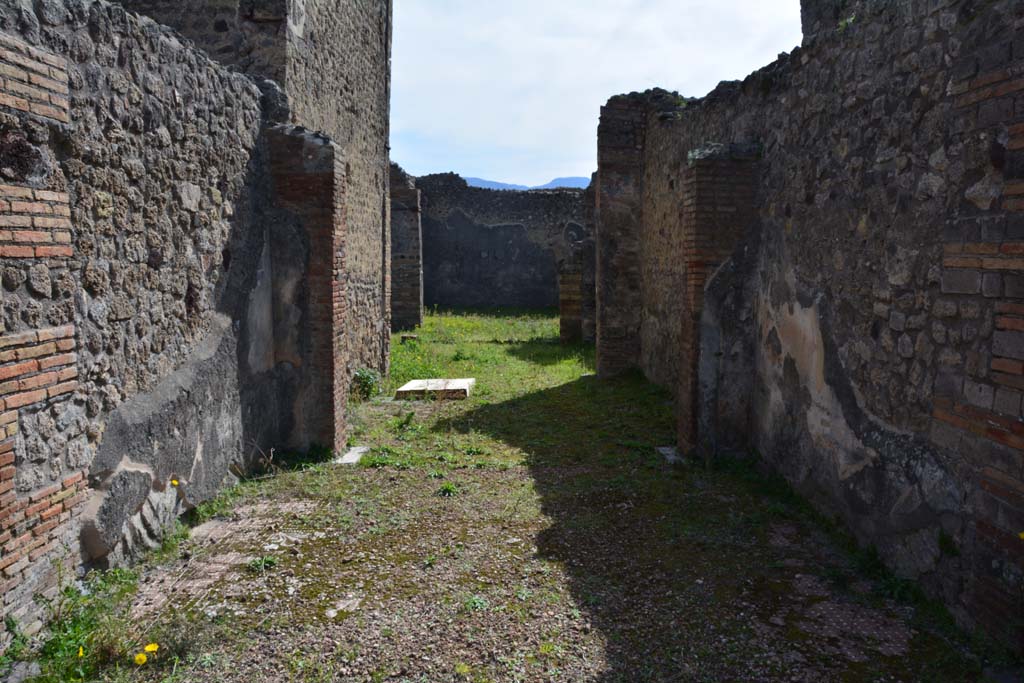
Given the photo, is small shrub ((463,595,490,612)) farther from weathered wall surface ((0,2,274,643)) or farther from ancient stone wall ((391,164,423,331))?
ancient stone wall ((391,164,423,331))

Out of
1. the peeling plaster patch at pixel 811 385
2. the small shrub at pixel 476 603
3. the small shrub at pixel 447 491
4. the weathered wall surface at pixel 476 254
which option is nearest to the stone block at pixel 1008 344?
the peeling plaster patch at pixel 811 385

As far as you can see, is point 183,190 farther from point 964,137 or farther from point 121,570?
point 964,137

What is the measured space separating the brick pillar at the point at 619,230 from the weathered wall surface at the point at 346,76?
2.98m

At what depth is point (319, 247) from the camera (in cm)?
584

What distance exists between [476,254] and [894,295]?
59.7 feet

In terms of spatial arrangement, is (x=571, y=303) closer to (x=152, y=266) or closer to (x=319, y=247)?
(x=319, y=247)

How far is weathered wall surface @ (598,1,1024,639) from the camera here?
3.02 meters

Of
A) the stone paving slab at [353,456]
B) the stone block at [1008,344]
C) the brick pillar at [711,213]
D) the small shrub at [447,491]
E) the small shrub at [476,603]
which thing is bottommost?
the small shrub at [476,603]

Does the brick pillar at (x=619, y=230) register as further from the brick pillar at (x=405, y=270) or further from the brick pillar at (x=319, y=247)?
the brick pillar at (x=405, y=270)

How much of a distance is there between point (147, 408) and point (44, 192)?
137 centimetres

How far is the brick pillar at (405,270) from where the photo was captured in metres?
16.2

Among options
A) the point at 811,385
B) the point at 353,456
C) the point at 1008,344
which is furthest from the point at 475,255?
the point at 1008,344

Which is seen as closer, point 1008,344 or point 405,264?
point 1008,344

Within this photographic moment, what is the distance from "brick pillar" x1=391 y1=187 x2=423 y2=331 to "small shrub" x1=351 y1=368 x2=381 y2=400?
7.40 metres
